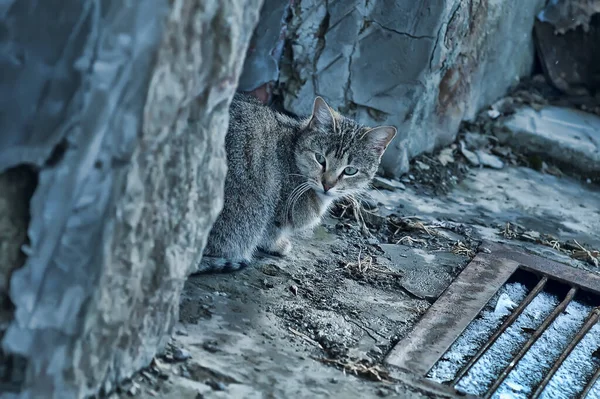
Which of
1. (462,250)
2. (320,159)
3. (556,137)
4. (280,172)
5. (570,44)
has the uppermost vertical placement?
(570,44)

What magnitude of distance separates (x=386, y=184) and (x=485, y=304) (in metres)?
1.41

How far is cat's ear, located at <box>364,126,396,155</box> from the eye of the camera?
4.24 metres

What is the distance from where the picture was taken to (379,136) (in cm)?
430

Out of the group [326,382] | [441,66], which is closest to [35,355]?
[326,382]

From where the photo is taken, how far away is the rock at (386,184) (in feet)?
16.7

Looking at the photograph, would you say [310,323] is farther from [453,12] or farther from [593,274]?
[453,12]

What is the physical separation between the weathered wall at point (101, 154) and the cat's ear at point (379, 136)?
174cm

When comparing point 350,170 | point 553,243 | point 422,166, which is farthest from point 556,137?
point 350,170

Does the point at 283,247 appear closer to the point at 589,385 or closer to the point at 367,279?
the point at 367,279

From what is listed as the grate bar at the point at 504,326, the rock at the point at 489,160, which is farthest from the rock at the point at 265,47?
the grate bar at the point at 504,326

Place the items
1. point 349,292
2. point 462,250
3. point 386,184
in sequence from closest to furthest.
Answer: point 349,292 → point 462,250 → point 386,184

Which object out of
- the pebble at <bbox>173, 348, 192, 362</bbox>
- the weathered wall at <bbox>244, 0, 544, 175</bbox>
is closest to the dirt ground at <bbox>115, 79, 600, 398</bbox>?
the pebble at <bbox>173, 348, 192, 362</bbox>

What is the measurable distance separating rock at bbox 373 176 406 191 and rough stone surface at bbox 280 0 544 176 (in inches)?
3.4

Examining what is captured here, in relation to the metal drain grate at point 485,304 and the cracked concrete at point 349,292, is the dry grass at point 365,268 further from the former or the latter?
the metal drain grate at point 485,304
